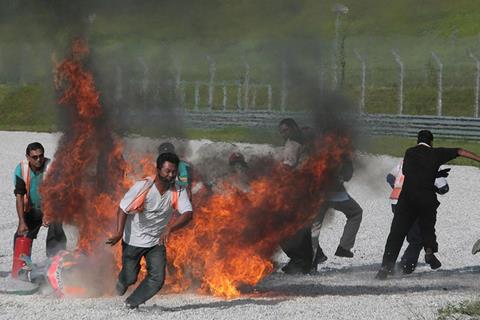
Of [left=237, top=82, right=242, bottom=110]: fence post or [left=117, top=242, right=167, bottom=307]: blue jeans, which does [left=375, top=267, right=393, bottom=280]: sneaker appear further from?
[left=237, top=82, right=242, bottom=110]: fence post

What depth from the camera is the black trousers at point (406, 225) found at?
40.6ft

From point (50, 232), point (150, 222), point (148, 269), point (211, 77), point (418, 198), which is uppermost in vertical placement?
point (211, 77)

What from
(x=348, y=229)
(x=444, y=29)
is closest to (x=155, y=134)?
(x=348, y=229)

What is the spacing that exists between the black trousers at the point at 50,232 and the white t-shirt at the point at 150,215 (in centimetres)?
216

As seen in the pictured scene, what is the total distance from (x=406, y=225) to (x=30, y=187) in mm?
4379

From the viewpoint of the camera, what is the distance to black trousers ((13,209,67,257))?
39.0 feet

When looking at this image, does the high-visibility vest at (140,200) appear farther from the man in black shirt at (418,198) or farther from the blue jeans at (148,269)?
the man in black shirt at (418,198)

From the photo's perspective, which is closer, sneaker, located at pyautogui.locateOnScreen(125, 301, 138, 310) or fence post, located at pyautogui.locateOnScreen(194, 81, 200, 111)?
sneaker, located at pyautogui.locateOnScreen(125, 301, 138, 310)

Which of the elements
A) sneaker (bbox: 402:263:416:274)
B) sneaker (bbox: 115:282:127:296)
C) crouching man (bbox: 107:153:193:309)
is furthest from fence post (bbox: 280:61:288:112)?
sneaker (bbox: 115:282:127:296)

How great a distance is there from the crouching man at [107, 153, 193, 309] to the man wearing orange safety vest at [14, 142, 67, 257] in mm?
1934

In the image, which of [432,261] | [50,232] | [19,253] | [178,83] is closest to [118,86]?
[178,83]

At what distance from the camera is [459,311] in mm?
9898

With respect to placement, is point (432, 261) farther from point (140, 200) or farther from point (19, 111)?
point (19, 111)

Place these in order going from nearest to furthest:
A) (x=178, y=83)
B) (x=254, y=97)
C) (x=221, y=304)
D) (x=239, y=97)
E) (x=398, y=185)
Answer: (x=221, y=304) < (x=398, y=185) < (x=178, y=83) < (x=254, y=97) < (x=239, y=97)
